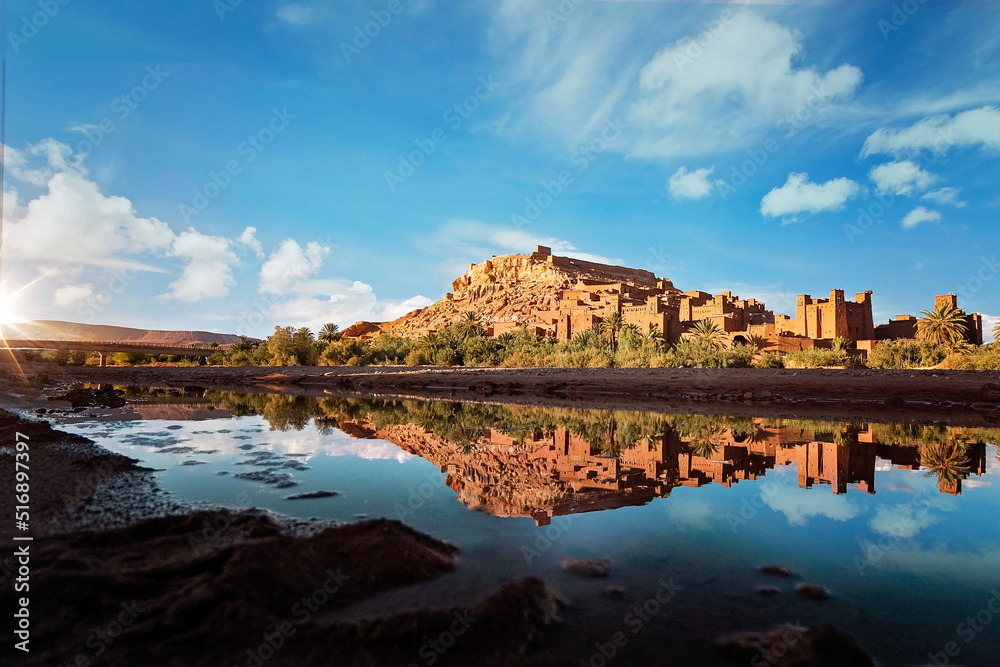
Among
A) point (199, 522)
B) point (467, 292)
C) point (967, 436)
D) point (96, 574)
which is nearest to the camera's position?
point (96, 574)

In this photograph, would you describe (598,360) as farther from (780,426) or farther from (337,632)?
(337,632)

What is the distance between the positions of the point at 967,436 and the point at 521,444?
11134 mm

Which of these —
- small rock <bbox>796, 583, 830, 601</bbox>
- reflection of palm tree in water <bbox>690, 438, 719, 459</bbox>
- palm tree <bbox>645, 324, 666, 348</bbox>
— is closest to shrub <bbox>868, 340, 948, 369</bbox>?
palm tree <bbox>645, 324, 666, 348</bbox>

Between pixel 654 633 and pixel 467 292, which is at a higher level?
pixel 467 292

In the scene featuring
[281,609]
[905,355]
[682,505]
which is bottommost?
[682,505]

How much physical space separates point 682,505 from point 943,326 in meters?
50.8

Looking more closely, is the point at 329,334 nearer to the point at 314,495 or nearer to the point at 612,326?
the point at 612,326

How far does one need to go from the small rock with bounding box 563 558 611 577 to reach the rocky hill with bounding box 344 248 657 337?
271 feet

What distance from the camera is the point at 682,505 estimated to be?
569 centimetres

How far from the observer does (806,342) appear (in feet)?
156

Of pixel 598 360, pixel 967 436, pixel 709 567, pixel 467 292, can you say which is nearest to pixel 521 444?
pixel 709 567

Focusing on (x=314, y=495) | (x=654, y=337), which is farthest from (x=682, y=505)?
(x=654, y=337)

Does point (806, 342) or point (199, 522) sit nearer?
point (199, 522)

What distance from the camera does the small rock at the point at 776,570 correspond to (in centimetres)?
374
